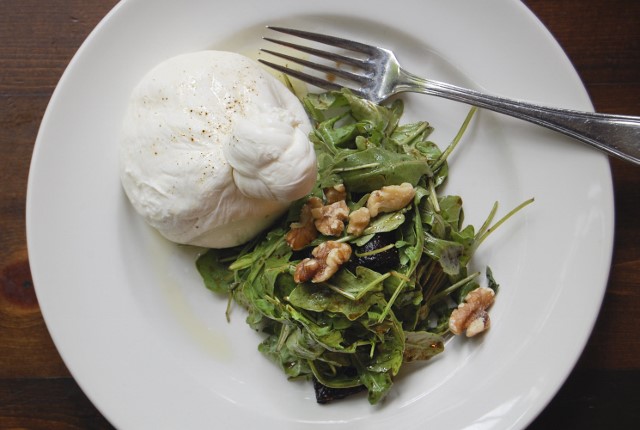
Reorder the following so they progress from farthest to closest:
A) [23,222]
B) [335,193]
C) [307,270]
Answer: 1. [23,222]
2. [335,193]
3. [307,270]

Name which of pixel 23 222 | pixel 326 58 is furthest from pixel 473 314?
pixel 23 222

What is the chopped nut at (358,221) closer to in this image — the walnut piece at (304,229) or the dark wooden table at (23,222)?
the walnut piece at (304,229)

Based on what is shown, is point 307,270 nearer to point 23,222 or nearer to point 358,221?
point 358,221

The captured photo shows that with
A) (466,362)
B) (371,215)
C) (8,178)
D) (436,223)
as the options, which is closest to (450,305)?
(466,362)

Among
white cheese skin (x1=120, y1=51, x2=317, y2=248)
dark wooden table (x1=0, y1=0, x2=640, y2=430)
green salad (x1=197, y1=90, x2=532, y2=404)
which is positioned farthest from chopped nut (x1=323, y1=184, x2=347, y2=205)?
dark wooden table (x1=0, y1=0, x2=640, y2=430)

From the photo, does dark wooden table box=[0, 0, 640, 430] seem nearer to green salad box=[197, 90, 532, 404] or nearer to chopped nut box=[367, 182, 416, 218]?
green salad box=[197, 90, 532, 404]
